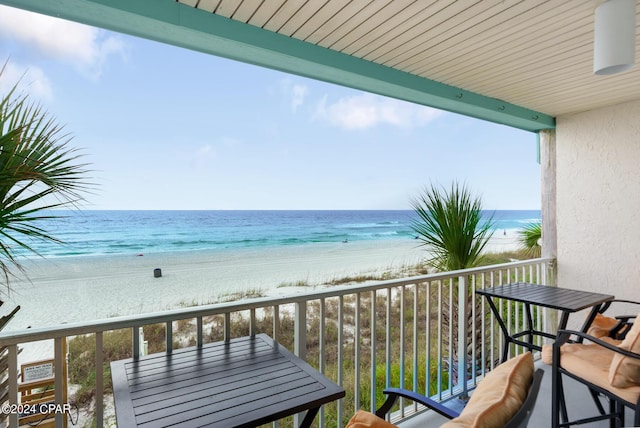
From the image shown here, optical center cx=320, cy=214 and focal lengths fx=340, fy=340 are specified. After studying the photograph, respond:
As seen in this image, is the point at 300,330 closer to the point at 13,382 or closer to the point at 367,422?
the point at 367,422

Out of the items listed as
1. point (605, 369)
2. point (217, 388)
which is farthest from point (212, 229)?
point (605, 369)

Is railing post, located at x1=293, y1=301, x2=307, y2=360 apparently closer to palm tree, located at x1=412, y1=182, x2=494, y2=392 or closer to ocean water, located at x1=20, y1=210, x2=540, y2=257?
palm tree, located at x1=412, y1=182, x2=494, y2=392

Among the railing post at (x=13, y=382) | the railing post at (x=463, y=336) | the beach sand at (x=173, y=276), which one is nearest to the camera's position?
the railing post at (x=13, y=382)

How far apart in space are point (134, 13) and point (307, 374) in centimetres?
210

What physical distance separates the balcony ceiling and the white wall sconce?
0.11m

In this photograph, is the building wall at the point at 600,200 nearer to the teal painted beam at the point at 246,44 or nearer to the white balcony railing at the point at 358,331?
the white balcony railing at the point at 358,331

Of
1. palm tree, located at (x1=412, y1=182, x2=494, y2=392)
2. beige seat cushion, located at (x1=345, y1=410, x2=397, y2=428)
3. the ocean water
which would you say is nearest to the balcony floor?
palm tree, located at (x1=412, y1=182, x2=494, y2=392)

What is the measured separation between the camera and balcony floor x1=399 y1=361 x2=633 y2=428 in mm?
2459

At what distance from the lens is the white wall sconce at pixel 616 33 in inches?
75.4

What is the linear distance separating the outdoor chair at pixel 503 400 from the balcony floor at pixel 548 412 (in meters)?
1.57

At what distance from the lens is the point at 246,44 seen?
2.25 metres

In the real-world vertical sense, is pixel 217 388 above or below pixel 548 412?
above

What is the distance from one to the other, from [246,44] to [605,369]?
296 cm

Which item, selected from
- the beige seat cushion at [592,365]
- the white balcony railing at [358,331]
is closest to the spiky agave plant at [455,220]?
the white balcony railing at [358,331]
